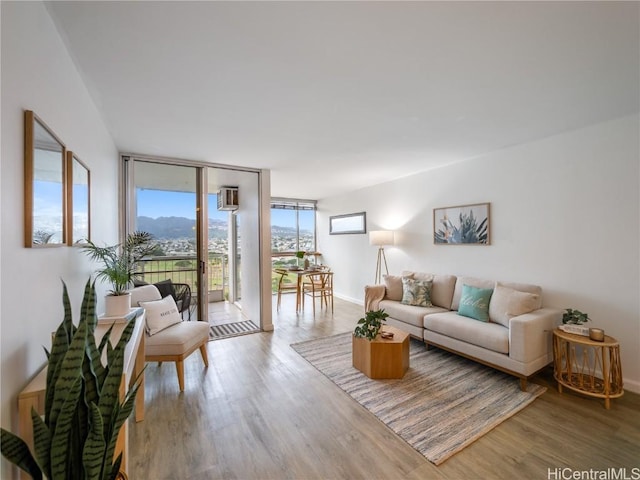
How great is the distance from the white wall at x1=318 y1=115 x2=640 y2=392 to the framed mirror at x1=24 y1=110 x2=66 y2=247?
3997 mm

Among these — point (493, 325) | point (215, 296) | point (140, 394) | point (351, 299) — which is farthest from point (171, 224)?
point (493, 325)

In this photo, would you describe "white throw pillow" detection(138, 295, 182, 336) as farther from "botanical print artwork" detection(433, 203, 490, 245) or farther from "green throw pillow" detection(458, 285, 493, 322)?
"botanical print artwork" detection(433, 203, 490, 245)

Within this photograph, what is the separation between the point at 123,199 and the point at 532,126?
14.9 ft

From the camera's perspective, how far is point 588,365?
8.36 feet

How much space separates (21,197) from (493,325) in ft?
11.6

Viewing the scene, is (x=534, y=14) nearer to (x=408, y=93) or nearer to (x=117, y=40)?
(x=408, y=93)

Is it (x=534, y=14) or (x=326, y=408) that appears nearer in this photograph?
(x=534, y=14)

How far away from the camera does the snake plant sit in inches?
36.8

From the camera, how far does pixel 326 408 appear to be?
87.6 inches

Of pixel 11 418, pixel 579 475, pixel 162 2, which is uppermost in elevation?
pixel 162 2

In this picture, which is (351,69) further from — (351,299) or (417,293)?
(351,299)

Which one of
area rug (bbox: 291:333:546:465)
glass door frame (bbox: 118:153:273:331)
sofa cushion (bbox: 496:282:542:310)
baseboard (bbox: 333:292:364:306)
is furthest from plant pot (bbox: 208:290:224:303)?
sofa cushion (bbox: 496:282:542:310)

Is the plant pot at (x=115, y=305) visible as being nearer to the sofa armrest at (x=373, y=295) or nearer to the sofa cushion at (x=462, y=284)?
the sofa armrest at (x=373, y=295)

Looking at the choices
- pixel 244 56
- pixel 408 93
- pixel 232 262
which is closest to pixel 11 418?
pixel 244 56
